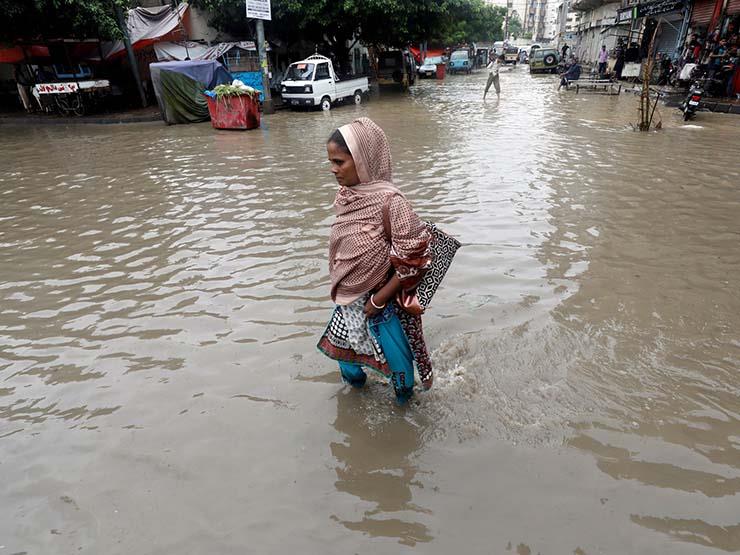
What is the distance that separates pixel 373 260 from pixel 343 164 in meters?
0.43

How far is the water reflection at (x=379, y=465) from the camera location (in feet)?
6.93

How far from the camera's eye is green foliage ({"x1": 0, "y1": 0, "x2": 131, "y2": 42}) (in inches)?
536

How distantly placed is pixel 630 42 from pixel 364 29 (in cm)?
1574

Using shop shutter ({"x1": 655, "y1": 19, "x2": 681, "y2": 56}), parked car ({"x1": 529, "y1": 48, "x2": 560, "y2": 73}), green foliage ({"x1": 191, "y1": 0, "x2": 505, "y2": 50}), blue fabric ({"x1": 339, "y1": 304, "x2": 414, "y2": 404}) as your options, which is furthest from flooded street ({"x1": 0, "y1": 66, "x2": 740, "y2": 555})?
parked car ({"x1": 529, "y1": 48, "x2": 560, "y2": 73})

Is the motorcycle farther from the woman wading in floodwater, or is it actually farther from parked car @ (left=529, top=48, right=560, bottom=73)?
parked car @ (left=529, top=48, right=560, bottom=73)

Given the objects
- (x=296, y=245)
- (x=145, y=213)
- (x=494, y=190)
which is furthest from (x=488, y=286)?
(x=145, y=213)

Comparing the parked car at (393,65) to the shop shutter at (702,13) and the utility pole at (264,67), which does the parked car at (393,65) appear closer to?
the utility pole at (264,67)

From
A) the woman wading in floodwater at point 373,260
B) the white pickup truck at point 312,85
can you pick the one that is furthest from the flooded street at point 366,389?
the white pickup truck at point 312,85

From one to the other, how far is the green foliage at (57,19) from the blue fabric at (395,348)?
1570 cm

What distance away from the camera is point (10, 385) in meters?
3.09

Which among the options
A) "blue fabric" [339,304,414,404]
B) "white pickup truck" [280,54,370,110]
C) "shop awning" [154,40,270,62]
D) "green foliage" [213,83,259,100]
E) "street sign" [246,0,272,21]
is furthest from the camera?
"shop awning" [154,40,270,62]

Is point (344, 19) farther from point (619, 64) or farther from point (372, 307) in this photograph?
point (372, 307)

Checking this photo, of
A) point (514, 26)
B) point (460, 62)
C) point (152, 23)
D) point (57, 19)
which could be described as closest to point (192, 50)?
point (152, 23)

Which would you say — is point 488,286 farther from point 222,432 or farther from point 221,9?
point 221,9
